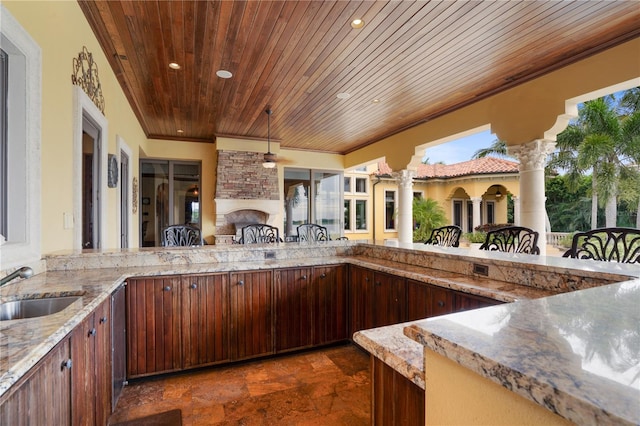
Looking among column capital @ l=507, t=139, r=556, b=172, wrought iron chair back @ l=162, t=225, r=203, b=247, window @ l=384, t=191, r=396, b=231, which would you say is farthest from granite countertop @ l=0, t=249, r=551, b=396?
window @ l=384, t=191, r=396, b=231

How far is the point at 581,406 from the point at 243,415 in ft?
7.30

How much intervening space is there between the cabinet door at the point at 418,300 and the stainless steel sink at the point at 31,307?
219 cm

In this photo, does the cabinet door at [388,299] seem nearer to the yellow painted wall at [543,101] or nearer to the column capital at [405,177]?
the yellow painted wall at [543,101]

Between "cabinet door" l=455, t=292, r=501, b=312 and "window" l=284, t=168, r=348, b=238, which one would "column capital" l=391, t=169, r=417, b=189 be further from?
"cabinet door" l=455, t=292, r=501, b=312

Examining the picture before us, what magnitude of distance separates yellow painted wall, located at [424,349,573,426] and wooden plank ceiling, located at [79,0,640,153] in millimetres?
2816

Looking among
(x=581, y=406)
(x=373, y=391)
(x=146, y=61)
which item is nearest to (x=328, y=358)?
(x=373, y=391)

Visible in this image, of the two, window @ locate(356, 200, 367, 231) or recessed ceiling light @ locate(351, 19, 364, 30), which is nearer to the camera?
recessed ceiling light @ locate(351, 19, 364, 30)

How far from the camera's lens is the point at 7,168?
1.87 m

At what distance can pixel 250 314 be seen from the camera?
2.85 metres

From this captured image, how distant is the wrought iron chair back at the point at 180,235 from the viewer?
383 cm

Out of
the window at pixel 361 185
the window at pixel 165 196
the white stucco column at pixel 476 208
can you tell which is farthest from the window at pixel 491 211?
the window at pixel 165 196

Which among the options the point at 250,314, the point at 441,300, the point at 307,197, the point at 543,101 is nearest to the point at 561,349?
the point at 441,300

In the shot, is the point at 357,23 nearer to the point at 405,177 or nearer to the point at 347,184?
the point at 405,177

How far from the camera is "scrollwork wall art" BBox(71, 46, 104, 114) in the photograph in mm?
2648
